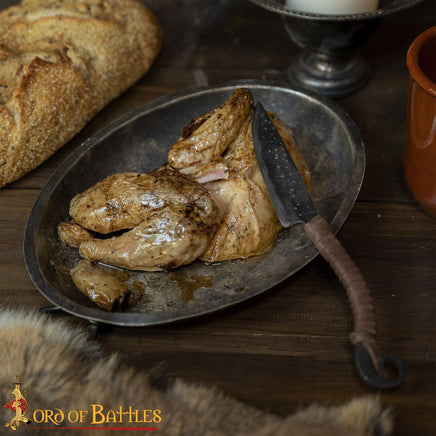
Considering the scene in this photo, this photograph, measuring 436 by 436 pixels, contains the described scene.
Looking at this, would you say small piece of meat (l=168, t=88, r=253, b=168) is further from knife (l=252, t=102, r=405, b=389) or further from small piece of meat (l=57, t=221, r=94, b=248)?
small piece of meat (l=57, t=221, r=94, b=248)

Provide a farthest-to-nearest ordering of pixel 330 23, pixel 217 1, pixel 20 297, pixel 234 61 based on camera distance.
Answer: pixel 217 1 < pixel 234 61 < pixel 330 23 < pixel 20 297

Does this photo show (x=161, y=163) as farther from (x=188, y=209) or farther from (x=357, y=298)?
(x=357, y=298)

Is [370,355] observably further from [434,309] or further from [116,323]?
[116,323]

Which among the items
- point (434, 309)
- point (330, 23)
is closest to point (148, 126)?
point (330, 23)

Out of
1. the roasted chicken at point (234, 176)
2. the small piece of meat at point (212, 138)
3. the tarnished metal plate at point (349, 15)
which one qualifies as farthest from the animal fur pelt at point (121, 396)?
the tarnished metal plate at point (349, 15)

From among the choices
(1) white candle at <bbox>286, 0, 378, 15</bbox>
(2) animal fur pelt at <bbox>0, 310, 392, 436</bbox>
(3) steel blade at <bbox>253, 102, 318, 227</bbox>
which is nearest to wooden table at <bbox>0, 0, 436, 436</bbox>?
(2) animal fur pelt at <bbox>0, 310, 392, 436</bbox>

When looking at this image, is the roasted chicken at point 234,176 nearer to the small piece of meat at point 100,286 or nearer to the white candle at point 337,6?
the small piece of meat at point 100,286
